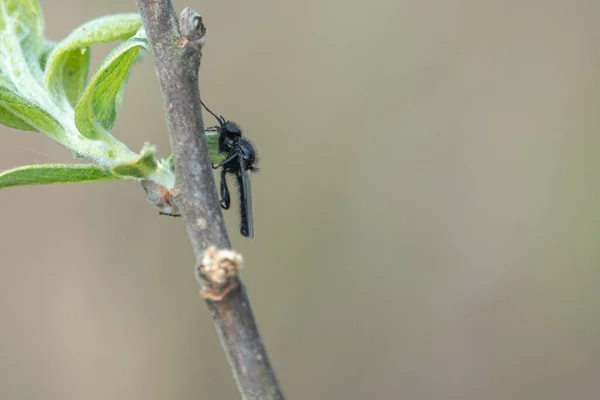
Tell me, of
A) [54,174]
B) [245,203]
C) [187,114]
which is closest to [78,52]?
[54,174]

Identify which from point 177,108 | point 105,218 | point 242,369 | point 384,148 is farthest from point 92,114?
point 384,148

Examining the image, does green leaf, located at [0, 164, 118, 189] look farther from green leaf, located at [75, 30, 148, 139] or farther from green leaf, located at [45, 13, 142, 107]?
green leaf, located at [45, 13, 142, 107]

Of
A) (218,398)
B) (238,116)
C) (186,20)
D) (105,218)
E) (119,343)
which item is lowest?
(218,398)

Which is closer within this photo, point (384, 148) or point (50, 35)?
point (50, 35)

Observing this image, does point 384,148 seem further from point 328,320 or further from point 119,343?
point 119,343

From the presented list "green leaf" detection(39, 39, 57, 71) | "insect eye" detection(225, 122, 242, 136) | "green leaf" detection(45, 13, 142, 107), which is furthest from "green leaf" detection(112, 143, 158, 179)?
"insect eye" detection(225, 122, 242, 136)

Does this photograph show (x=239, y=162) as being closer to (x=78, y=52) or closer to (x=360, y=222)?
(x=78, y=52)
